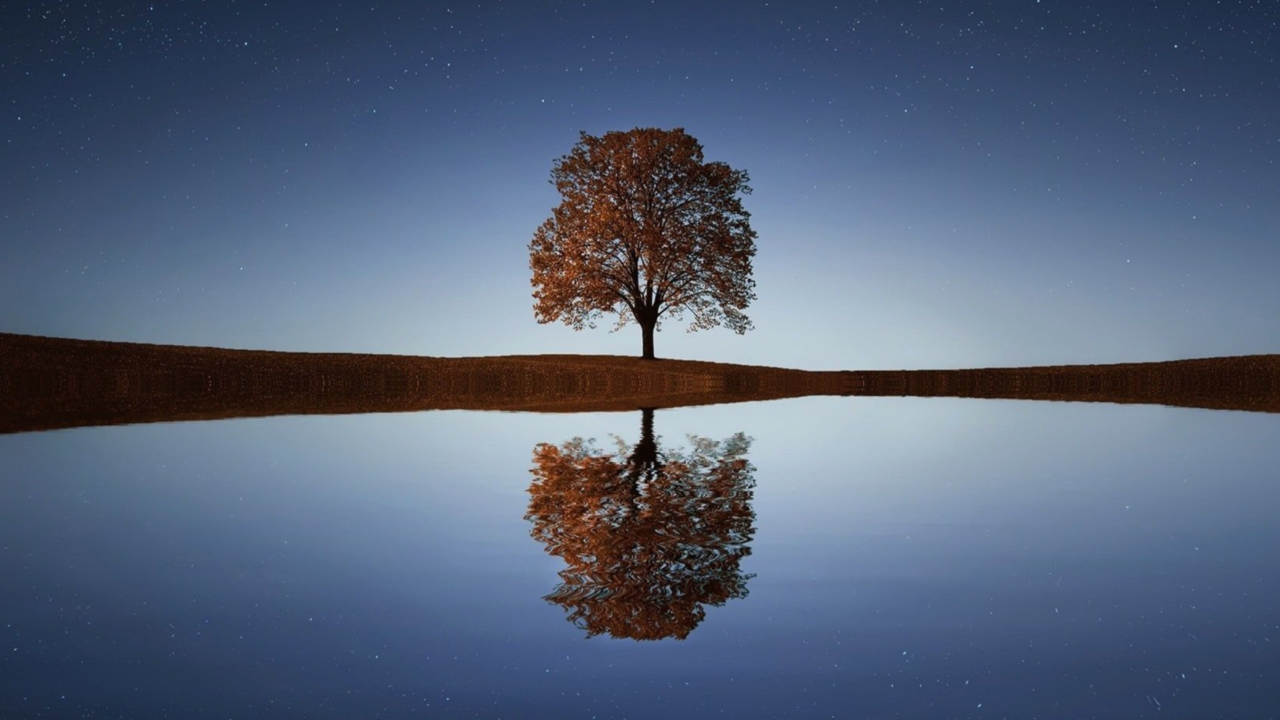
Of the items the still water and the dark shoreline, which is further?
the dark shoreline

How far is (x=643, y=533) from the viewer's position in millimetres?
5652

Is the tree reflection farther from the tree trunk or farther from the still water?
the tree trunk

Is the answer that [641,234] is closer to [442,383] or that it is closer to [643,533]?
[442,383]

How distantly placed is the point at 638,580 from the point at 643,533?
110 centimetres

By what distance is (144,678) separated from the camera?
3326 mm

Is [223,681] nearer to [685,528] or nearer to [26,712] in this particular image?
[26,712]

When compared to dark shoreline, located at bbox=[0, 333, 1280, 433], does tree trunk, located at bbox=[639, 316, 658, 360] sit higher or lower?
higher

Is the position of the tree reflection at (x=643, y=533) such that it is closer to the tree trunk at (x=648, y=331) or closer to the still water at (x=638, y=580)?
the still water at (x=638, y=580)

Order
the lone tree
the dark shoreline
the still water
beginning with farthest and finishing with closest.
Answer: the lone tree < the dark shoreline < the still water

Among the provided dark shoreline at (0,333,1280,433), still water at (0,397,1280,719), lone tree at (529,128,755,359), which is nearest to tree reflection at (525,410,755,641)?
still water at (0,397,1280,719)

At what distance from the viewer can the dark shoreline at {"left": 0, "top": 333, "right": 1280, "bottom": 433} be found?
2045cm

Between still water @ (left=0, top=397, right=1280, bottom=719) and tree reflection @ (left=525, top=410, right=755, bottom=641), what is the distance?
27mm

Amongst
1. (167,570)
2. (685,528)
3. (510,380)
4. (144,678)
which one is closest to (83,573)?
(167,570)

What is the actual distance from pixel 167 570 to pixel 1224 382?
4883 centimetres
